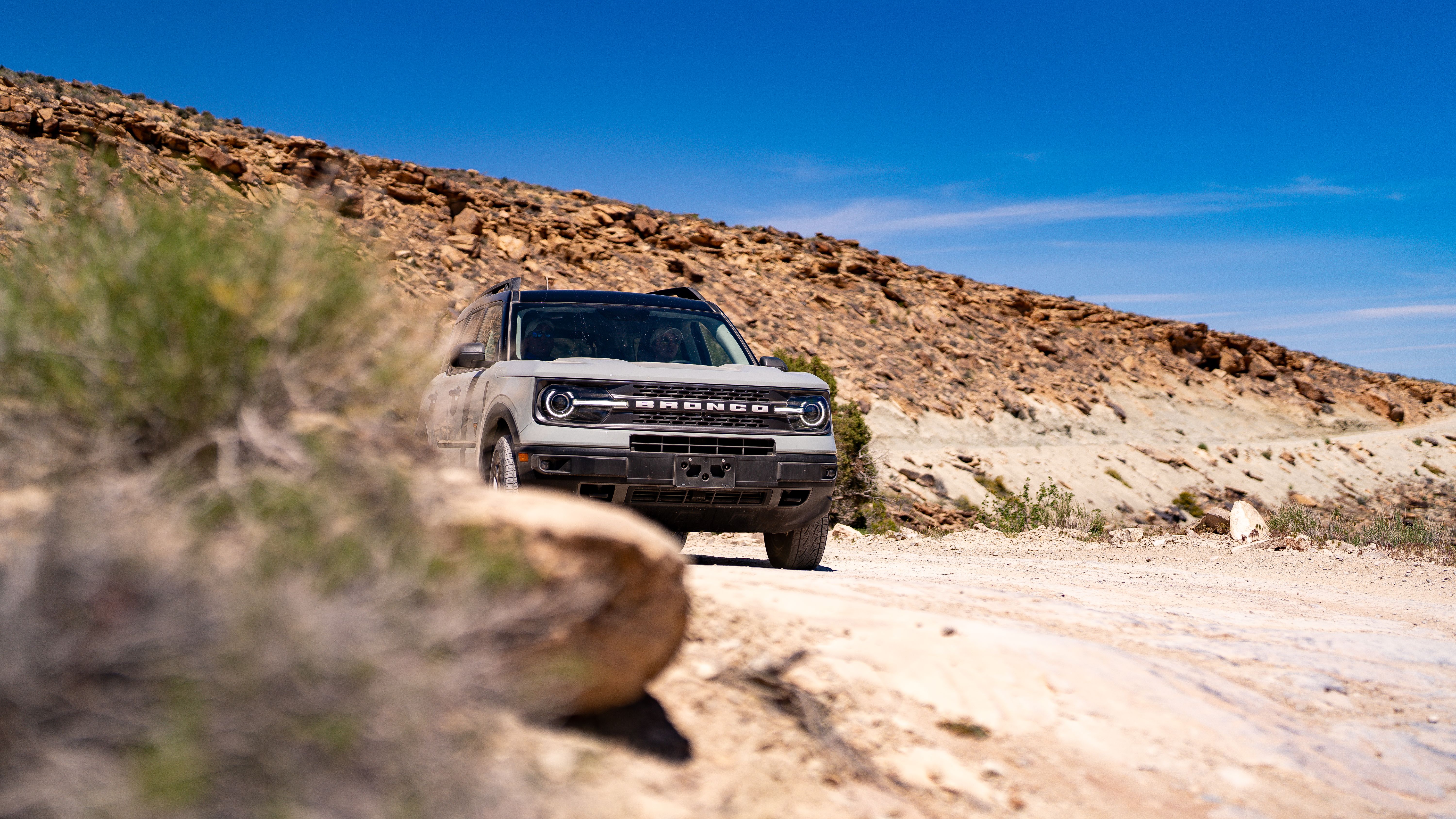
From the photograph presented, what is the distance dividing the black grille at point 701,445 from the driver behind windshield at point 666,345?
1.25 meters

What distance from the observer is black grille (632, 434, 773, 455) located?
20.7 ft

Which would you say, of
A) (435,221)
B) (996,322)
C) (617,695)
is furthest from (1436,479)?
(617,695)

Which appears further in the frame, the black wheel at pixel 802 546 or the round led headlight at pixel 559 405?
the black wheel at pixel 802 546

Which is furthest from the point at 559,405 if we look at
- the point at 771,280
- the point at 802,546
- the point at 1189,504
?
the point at 771,280

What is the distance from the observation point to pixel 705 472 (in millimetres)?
6395

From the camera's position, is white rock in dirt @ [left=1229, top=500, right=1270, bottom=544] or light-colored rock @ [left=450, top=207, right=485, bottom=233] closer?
white rock in dirt @ [left=1229, top=500, right=1270, bottom=544]

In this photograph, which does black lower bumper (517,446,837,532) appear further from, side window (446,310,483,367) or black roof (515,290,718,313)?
side window (446,310,483,367)

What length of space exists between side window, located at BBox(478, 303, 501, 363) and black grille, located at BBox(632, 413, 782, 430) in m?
1.53

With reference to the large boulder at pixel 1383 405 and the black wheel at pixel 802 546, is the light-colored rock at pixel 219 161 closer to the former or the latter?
the black wheel at pixel 802 546

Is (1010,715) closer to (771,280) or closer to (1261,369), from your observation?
(771,280)

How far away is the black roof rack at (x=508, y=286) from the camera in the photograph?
7.95 metres

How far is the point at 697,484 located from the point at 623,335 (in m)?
1.79

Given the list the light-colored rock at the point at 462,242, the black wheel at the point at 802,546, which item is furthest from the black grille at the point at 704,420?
the light-colored rock at the point at 462,242

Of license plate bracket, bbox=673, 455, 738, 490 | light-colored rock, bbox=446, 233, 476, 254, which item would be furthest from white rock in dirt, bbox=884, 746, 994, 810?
light-colored rock, bbox=446, 233, 476, 254
